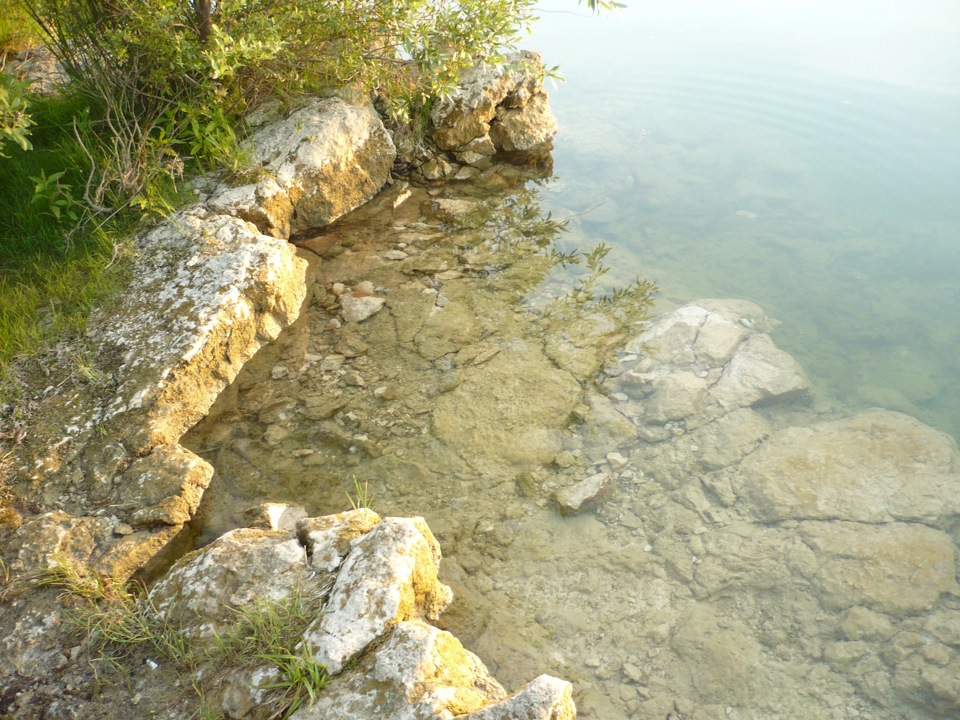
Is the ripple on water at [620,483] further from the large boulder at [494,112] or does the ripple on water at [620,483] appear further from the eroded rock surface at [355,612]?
the large boulder at [494,112]

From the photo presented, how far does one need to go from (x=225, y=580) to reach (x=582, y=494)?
1.97 meters

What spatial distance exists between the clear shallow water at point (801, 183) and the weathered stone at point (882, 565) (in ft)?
3.99

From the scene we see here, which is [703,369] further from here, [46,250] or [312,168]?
[46,250]

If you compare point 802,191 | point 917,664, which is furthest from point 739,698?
point 802,191

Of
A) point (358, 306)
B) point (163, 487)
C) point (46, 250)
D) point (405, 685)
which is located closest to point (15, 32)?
point (46, 250)

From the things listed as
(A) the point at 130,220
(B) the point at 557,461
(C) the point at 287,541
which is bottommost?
(B) the point at 557,461

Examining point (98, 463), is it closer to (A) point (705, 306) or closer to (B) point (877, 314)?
(A) point (705, 306)

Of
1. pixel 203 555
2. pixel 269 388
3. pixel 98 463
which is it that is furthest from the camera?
pixel 269 388

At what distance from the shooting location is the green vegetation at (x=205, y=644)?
2574 millimetres

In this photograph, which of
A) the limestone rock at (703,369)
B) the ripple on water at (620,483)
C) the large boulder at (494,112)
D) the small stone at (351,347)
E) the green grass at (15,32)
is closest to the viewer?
the ripple on water at (620,483)

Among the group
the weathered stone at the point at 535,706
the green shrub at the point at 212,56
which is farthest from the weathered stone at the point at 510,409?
the green shrub at the point at 212,56

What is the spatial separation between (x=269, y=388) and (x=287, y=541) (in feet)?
5.21

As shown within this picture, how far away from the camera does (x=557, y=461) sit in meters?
4.13

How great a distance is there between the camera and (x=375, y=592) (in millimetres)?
2746
